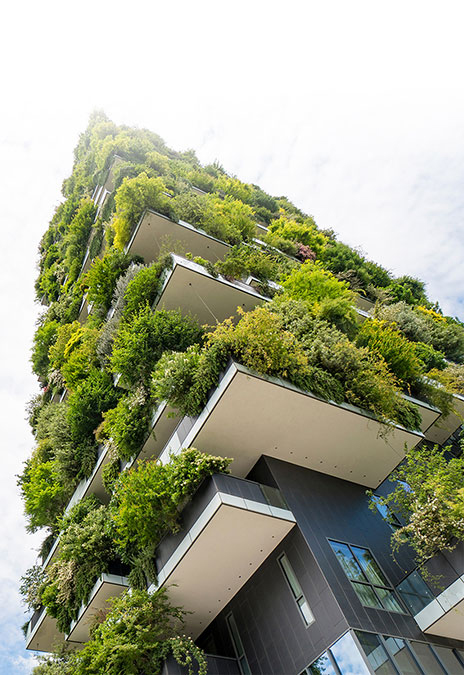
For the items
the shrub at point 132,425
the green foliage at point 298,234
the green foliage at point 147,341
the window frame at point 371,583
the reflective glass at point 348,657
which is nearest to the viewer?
the reflective glass at point 348,657

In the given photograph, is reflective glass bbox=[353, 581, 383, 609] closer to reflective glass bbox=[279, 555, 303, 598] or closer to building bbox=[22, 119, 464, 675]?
building bbox=[22, 119, 464, 675]

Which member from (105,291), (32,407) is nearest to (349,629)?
(105,291)

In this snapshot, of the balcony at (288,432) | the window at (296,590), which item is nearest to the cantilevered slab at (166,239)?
the balcony at (288,432)

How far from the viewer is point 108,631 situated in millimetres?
8914

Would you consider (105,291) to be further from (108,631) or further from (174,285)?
(108,631)

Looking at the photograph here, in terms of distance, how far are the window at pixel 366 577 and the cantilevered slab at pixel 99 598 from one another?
19.2 ft

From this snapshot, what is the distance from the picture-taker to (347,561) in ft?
31.9

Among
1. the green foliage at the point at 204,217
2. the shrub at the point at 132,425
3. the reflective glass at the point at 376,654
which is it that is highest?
the green foliage at the point at 204,217

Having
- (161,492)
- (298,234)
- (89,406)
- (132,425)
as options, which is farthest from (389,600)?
(298,234)

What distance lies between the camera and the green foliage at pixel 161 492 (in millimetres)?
9422

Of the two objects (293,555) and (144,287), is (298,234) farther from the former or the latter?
(293,555)

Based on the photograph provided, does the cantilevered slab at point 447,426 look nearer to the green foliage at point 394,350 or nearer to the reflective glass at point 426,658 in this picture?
the green foliage at point 394,350

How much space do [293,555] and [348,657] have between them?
218 cm

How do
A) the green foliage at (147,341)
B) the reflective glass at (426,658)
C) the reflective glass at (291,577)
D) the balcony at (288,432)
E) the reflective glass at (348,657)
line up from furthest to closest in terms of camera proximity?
the green foliage at (147,341), the balcony at (288,432), the reflective glass at (291,577), the reflective glass at (426,658), the reflective glass at (348,657)
